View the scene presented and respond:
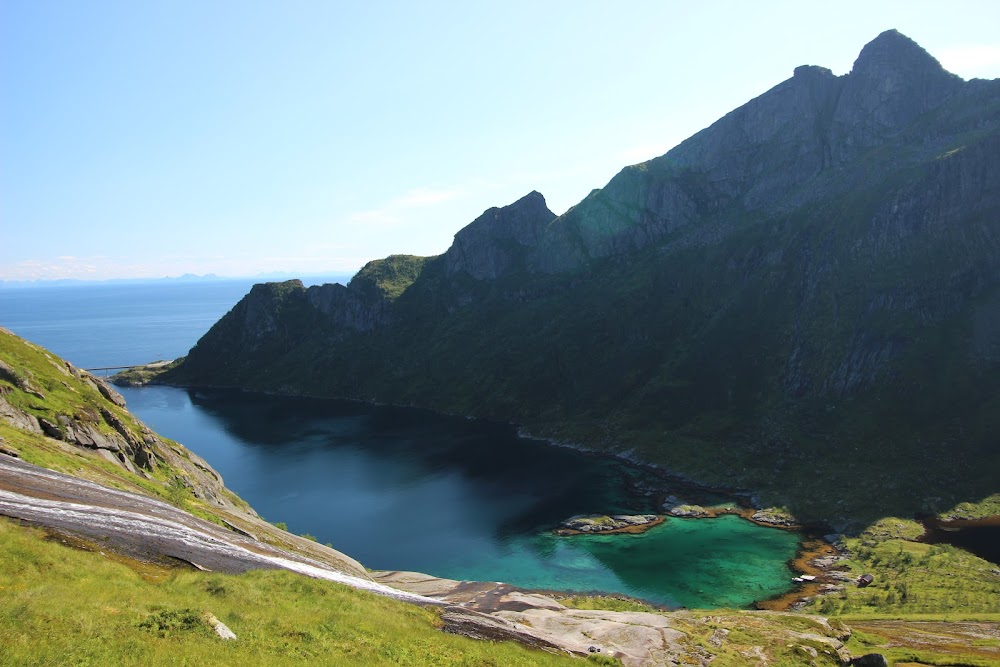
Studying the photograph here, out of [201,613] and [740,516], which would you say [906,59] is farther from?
[201,613]

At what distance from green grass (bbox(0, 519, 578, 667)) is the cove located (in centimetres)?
5668

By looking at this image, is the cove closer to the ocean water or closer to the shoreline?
the ocean water

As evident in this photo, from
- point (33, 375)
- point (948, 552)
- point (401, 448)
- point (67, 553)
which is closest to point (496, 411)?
point (401, 448)

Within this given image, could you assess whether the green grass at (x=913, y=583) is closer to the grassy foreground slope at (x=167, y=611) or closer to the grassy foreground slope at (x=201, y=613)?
the grassy foreground slope at (x=201, y=613)

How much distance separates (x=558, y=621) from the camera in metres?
44.3

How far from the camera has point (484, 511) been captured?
119 meters

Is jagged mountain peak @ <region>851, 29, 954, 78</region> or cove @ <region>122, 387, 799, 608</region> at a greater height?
jagged mountain peak @ <region>851, 29, 954, 78</region>

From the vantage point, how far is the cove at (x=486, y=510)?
3533 inches

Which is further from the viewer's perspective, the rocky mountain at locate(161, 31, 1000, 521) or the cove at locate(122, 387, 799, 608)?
the rocky mountain at locate(161, 31, 1000, 521)

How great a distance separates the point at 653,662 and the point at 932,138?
198 metres

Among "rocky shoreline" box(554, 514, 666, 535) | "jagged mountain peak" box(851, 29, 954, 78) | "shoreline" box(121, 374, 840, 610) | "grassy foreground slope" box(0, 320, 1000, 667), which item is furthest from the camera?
"jagged mountain peak" box(851, 29, 954, 78)

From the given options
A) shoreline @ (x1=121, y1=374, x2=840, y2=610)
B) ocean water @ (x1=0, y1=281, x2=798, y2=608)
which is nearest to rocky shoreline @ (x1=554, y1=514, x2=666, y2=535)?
shoreline @ (x1=121, y1=374, x2=840, y2=610)

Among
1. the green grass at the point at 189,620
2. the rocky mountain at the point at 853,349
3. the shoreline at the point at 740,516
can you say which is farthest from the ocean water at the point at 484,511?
the green grass at the point at 189,620

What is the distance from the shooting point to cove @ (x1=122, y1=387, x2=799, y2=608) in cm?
8975
